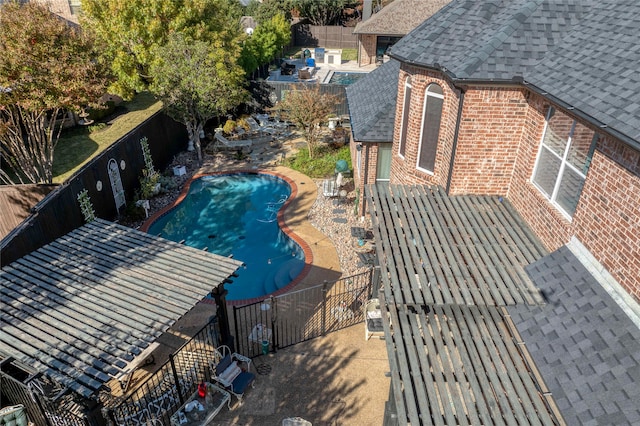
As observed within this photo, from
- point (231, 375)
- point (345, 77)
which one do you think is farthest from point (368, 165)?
point (345, 77)

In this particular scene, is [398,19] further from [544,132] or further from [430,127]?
[544,132]

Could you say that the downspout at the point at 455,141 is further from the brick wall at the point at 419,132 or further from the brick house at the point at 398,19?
the brick house at the point at 398,19

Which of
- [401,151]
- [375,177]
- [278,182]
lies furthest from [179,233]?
[401,151]

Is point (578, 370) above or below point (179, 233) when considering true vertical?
above

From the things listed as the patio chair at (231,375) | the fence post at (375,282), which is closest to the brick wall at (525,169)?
the fence post at (375,282)

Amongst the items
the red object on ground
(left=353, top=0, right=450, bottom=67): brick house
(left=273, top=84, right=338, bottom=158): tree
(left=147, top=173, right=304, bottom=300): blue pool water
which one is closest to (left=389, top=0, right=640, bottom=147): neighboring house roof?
(left=147, top=173, right=304, bottom=300): blue pool water

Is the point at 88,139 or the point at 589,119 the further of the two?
the point at 88,139

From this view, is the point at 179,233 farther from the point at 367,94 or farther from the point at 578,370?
the point at 578,370
